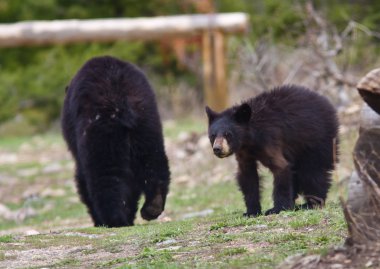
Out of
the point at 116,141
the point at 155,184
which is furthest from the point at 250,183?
the point at 116,141

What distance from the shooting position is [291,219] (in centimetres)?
783

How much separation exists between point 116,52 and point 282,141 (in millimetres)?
19341

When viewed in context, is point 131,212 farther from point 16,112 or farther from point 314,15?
point 16,112

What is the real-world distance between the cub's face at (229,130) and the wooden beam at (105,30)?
1193 centimetres

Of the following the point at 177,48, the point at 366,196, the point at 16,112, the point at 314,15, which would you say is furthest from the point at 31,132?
the point at 366,196

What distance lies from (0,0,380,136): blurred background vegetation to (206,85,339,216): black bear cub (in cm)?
1108

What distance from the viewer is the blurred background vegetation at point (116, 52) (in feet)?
77.9

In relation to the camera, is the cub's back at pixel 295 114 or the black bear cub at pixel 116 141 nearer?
the cub's back at pixel 295 114

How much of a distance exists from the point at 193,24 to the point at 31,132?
25.7ft

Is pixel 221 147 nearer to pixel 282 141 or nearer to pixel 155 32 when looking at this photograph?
pixel 282 141

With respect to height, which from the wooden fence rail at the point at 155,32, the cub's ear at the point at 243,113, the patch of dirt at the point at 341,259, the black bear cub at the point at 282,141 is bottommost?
the patch of dirt at the point at 341,259

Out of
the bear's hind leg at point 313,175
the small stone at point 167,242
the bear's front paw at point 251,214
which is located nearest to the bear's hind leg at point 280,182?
the bear's front paw at point 251,214

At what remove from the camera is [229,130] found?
29.0 ft

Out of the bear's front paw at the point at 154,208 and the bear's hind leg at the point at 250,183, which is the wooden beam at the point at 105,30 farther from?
the bear's hind leg at the point at 250,183
